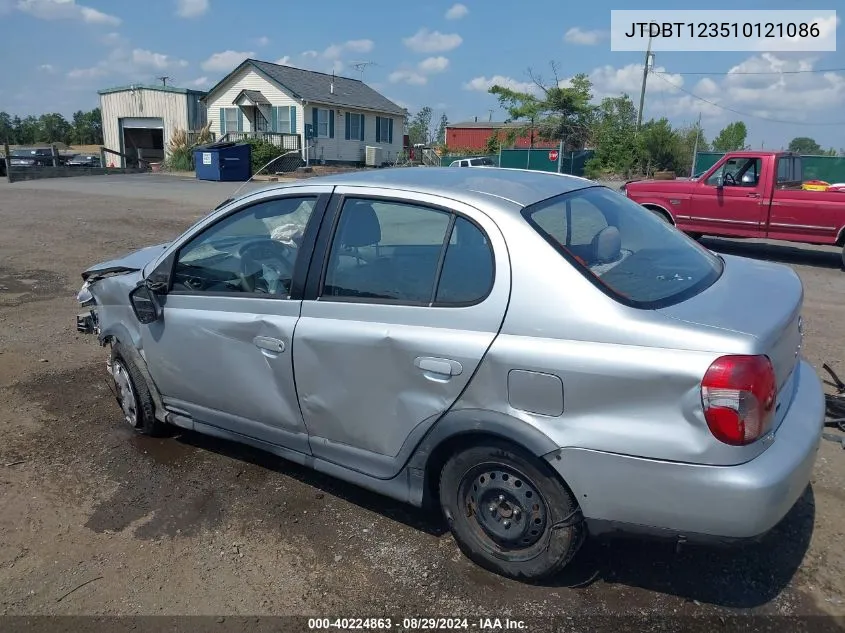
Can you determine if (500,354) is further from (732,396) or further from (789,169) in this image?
(789,169)

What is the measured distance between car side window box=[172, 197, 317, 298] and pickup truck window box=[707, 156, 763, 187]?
1025cm

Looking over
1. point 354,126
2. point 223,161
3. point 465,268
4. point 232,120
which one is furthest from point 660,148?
point 465,268

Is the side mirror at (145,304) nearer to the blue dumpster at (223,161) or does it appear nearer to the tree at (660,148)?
the blue dumpster at (223,161)

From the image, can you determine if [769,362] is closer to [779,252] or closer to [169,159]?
[779,252]

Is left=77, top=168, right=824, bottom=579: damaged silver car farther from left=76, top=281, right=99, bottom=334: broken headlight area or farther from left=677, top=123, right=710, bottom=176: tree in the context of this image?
left=677, top=123, right=710, bottom=176: tree

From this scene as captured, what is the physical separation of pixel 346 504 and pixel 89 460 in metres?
1.73

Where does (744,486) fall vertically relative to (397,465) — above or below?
above

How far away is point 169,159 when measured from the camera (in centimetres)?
3712

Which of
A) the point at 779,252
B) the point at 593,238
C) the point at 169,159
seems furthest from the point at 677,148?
the point at 593,238

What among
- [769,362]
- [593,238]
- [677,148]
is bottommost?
[769,362]

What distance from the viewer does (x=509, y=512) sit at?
2.87m

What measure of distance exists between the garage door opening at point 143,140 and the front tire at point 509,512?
40.7 m

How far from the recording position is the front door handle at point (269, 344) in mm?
3309

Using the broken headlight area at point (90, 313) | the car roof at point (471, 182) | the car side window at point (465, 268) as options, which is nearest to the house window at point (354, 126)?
the broken headlight area at point (90, 313)
